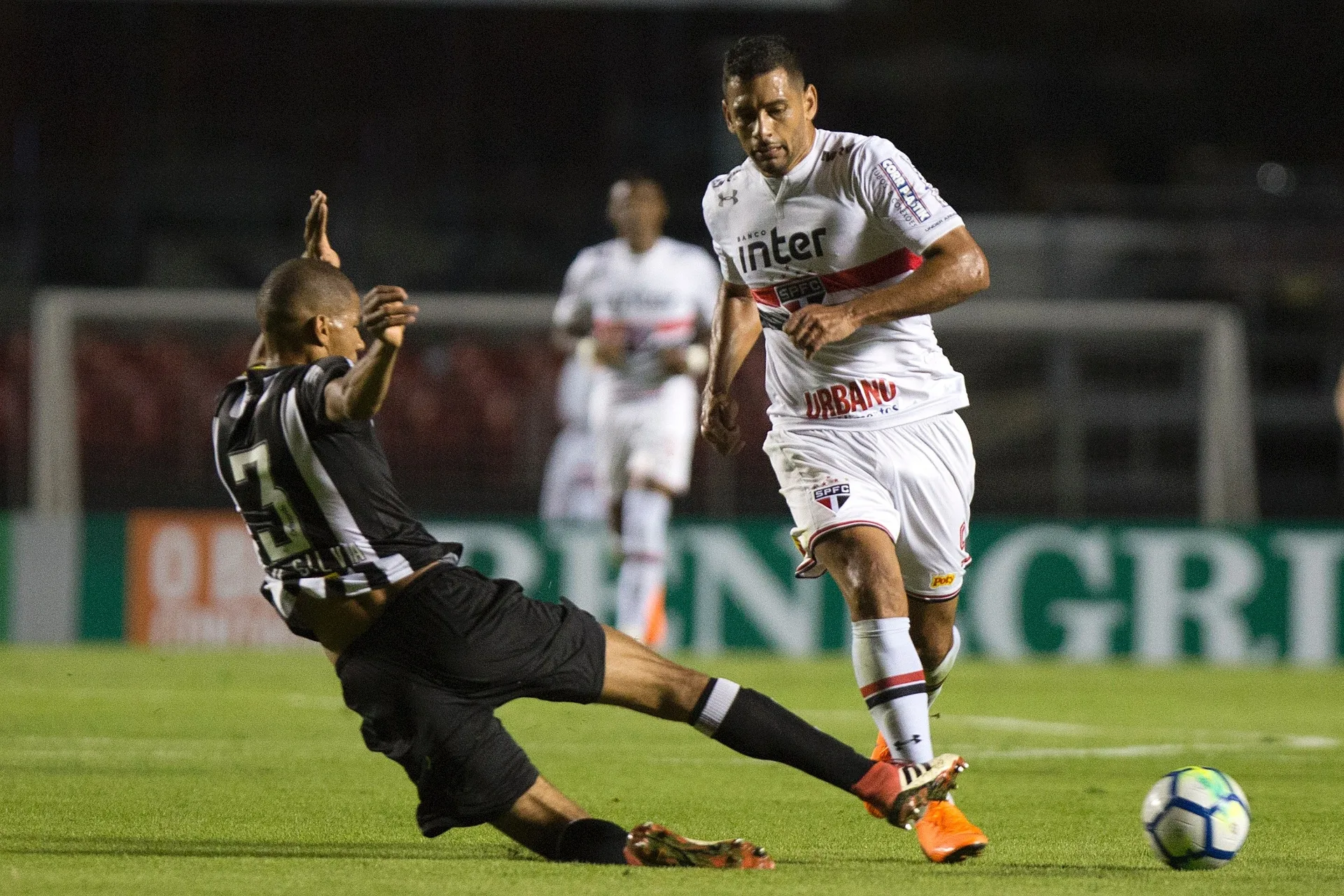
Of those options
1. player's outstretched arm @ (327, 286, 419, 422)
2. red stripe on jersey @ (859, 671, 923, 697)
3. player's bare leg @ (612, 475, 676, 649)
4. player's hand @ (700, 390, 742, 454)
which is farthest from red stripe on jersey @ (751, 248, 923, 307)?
player's bare leg @ (612, 475, 676, 649)

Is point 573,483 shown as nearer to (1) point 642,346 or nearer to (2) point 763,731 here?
(1) point 642,346

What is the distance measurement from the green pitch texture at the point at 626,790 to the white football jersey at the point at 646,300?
1692 millimetres

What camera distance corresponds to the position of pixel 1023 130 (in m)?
22.0

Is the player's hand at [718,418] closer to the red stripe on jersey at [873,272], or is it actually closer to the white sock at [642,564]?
the red stripe on jersey at [873,272]

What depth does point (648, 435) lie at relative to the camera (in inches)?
406

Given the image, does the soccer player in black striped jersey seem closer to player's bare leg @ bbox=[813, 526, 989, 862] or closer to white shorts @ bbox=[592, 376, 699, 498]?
player's bare leg @ bbox=[813, 526, 989, 862]

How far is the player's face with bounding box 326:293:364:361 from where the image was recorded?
14.1 ft

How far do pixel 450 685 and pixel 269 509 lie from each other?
0.54 m

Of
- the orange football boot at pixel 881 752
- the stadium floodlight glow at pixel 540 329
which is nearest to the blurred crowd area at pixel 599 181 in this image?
the stadium floodlight glow at pixel 540 329

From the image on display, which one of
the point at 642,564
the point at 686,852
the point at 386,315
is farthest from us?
the point at 642,564

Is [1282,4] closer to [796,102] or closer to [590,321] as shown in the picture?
[590,321]

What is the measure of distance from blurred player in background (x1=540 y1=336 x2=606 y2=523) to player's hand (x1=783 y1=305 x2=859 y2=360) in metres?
8.71

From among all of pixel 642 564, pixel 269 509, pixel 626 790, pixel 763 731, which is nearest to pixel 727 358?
pixel 626 790

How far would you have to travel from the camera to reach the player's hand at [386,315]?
149 inches
